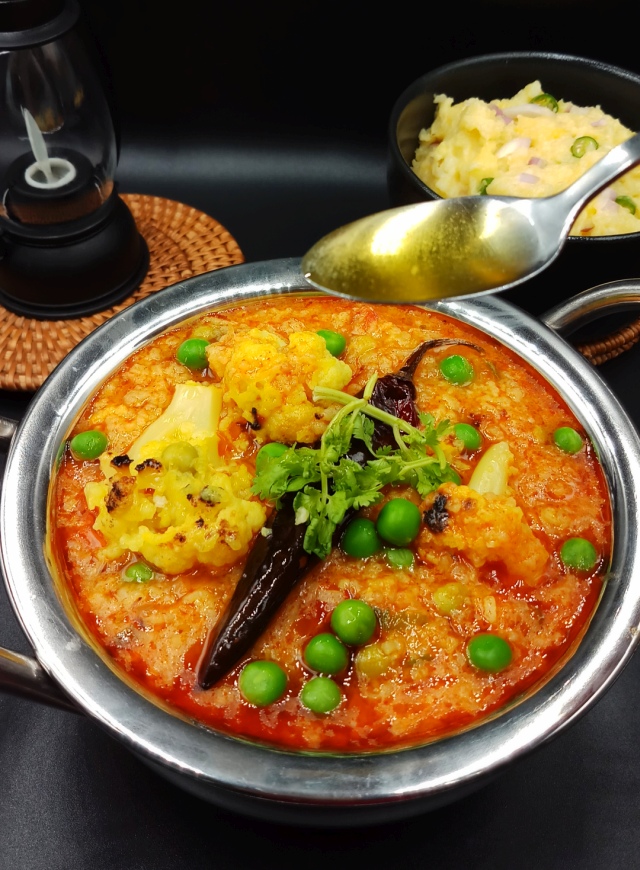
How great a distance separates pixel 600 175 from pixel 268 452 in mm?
1336

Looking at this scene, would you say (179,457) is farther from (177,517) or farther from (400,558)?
(400,558)

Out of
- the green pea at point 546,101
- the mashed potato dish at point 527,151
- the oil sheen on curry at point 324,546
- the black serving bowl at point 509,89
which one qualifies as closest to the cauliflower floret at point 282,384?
the oil sheen on curry at point 324,546

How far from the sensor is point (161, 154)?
532 centimetres

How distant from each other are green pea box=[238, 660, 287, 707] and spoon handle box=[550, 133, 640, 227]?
1.61 m

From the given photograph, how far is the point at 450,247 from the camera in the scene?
246cm

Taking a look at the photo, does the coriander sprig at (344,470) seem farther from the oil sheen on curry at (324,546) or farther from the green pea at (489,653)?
the green pea at (489,653)

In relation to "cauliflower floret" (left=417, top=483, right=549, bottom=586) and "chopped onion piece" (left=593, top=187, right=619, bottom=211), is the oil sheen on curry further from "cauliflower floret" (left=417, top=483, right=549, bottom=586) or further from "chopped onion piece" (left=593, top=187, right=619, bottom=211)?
"chopped onion piece" (left=593, top=187, right=619, bottom=211)

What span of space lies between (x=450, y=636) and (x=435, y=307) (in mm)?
1407

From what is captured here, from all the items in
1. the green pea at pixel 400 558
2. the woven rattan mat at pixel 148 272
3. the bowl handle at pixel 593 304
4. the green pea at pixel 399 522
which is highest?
the bowl handle at pixel 593 304

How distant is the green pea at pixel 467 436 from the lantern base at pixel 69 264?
226cm

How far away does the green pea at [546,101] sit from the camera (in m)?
4.10

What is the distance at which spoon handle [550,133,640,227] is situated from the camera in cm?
229

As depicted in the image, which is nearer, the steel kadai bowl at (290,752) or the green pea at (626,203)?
the steel kadai bowl at (290,752)

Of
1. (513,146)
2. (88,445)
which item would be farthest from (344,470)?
(513,146)
